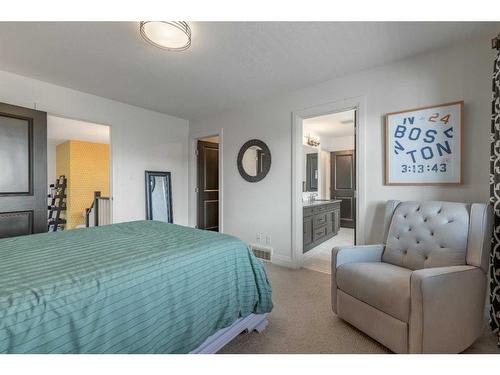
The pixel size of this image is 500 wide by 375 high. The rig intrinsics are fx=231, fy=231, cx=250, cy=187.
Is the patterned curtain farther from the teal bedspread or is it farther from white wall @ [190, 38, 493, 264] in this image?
the teal bedspread

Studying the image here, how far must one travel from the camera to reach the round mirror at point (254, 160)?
133 inches

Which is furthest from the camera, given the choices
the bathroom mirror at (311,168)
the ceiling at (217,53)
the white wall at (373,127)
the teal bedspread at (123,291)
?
the bathroom mirror at (311,168)

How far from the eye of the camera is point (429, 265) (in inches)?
66.8

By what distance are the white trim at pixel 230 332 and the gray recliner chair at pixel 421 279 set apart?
0.65 metres

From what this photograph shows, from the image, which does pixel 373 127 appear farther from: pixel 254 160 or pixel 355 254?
pixel 254 160

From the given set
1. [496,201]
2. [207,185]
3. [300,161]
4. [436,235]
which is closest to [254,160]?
[300,161]

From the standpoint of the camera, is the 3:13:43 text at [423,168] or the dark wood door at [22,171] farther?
the dark wood door at [22,171]

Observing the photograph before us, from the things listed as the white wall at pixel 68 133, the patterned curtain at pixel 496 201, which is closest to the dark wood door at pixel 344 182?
the patterned curtain at pixel 496 201

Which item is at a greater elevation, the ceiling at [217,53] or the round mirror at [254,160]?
the ceiling at [217,53]

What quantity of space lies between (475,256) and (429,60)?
178cm

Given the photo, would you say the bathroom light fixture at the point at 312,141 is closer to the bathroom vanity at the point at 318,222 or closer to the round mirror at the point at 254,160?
the bathroom vanity at the point at 318,222

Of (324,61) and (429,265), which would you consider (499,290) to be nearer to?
(429,265)

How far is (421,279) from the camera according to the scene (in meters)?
1.30

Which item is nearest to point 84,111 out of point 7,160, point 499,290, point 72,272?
point 7,160
